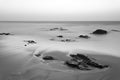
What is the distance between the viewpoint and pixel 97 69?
6.84 metres

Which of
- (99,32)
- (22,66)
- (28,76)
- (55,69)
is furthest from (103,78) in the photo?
(99,32)

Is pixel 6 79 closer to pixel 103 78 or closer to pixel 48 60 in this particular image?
pixel 48 60

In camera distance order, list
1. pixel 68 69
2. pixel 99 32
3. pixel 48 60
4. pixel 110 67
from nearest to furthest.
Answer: pixel 68 69, pixel 110 67, pixel 48 60, pixel 99 32

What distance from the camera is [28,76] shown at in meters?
5.83

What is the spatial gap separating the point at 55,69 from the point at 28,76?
1.53 m

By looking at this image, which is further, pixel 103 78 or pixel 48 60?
pixel 48 60

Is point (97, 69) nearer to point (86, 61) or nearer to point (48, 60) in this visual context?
point (86, 61)

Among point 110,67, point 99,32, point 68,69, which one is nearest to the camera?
point 68,69

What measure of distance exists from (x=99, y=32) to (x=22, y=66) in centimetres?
2319

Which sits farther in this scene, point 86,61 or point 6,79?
point 86,61

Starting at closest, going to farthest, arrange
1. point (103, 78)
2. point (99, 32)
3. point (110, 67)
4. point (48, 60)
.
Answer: point (103, 78) → point (110, 67) → point (48, 60) → point (99, 32)

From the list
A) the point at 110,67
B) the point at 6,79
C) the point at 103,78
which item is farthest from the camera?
the point at 110,67

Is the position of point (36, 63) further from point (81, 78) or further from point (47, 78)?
point (81, 78)

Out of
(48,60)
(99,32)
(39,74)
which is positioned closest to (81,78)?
(39,74)
